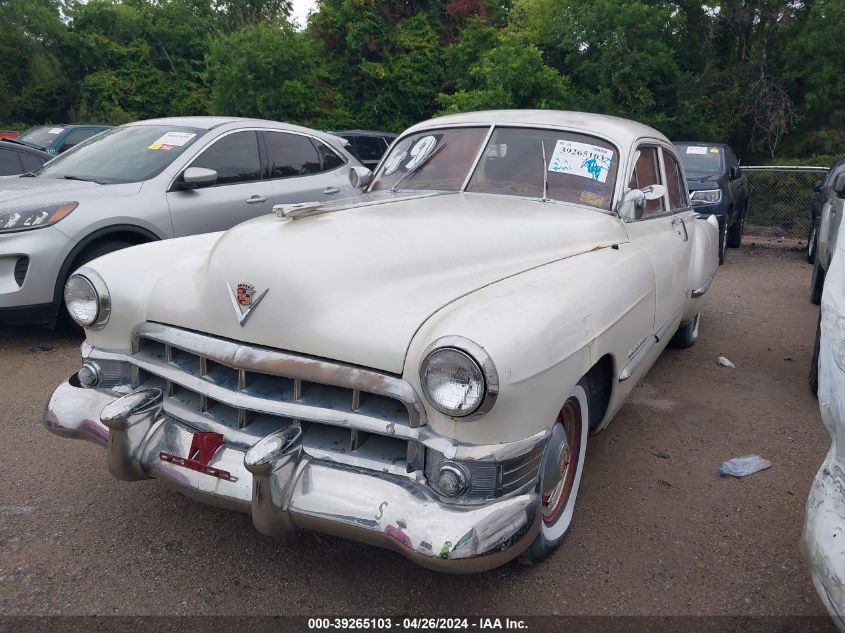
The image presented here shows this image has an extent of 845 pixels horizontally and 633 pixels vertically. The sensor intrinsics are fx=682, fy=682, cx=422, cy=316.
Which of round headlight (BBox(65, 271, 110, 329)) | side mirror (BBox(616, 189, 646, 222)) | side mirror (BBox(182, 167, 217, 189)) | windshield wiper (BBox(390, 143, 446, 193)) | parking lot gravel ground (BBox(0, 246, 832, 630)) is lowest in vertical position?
parking lot gravel ground (BBox(0, 246, 832, 630))

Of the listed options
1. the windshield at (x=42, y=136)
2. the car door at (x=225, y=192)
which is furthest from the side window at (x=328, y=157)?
the windshield at (x=42, y=136)

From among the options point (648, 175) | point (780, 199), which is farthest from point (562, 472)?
point (780, 199)

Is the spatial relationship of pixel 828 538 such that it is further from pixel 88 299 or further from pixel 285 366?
pixel 88 299

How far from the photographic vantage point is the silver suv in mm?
4852

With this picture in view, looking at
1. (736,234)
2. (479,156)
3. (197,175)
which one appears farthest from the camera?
(736,234)

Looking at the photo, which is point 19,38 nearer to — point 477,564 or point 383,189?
point 383,189

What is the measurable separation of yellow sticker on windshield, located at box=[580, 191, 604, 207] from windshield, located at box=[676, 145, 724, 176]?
6750 mm

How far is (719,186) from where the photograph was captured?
30.3 feet

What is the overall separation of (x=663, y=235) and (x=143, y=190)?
12.9 feet

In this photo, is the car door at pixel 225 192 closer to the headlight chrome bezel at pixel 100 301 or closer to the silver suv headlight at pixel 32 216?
the silver suv headlight at pixel 32 216

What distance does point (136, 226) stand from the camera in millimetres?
5277

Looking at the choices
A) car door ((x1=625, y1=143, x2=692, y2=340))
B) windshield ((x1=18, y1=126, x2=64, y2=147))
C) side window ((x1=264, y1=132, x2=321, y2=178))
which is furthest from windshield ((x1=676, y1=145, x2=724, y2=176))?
windshield ((x1=18, y1=126, x2=64, y2=147))

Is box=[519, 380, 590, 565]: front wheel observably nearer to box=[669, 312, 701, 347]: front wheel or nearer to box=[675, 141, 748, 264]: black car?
box=[669, 312, 701, 347]: front wheel

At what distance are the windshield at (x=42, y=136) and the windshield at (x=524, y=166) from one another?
12364 millimetres
